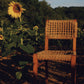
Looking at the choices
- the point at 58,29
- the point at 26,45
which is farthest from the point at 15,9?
the point at 58,29

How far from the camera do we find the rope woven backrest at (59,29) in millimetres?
2326

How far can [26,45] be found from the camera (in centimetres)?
284

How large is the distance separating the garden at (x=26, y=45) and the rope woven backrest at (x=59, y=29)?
330 millimetres

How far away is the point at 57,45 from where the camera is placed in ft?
14.6

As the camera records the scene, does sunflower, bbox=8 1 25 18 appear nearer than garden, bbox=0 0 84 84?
No

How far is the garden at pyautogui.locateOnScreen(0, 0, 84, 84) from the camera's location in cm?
264

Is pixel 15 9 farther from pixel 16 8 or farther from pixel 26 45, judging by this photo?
pixel 26 45

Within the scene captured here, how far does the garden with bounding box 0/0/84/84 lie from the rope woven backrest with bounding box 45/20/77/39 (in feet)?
1.08

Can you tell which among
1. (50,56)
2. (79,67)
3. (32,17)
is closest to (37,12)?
(32,17)

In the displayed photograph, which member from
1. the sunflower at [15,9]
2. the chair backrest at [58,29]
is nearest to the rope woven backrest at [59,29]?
the chair backrest at [58,29]

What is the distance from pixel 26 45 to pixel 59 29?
0.70m

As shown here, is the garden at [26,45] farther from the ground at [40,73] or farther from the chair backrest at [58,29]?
the chair backrest at [58,29]

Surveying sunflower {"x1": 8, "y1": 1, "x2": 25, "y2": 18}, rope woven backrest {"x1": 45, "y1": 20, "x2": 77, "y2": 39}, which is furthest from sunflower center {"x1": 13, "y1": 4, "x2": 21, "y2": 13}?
rope woven backrest {"x1": 45, "y1": 20, "x2": 77, "y2": 39}

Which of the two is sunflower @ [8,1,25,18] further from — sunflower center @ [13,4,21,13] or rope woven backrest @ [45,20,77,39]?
rope woven backrest @ [45,20,77,39]
